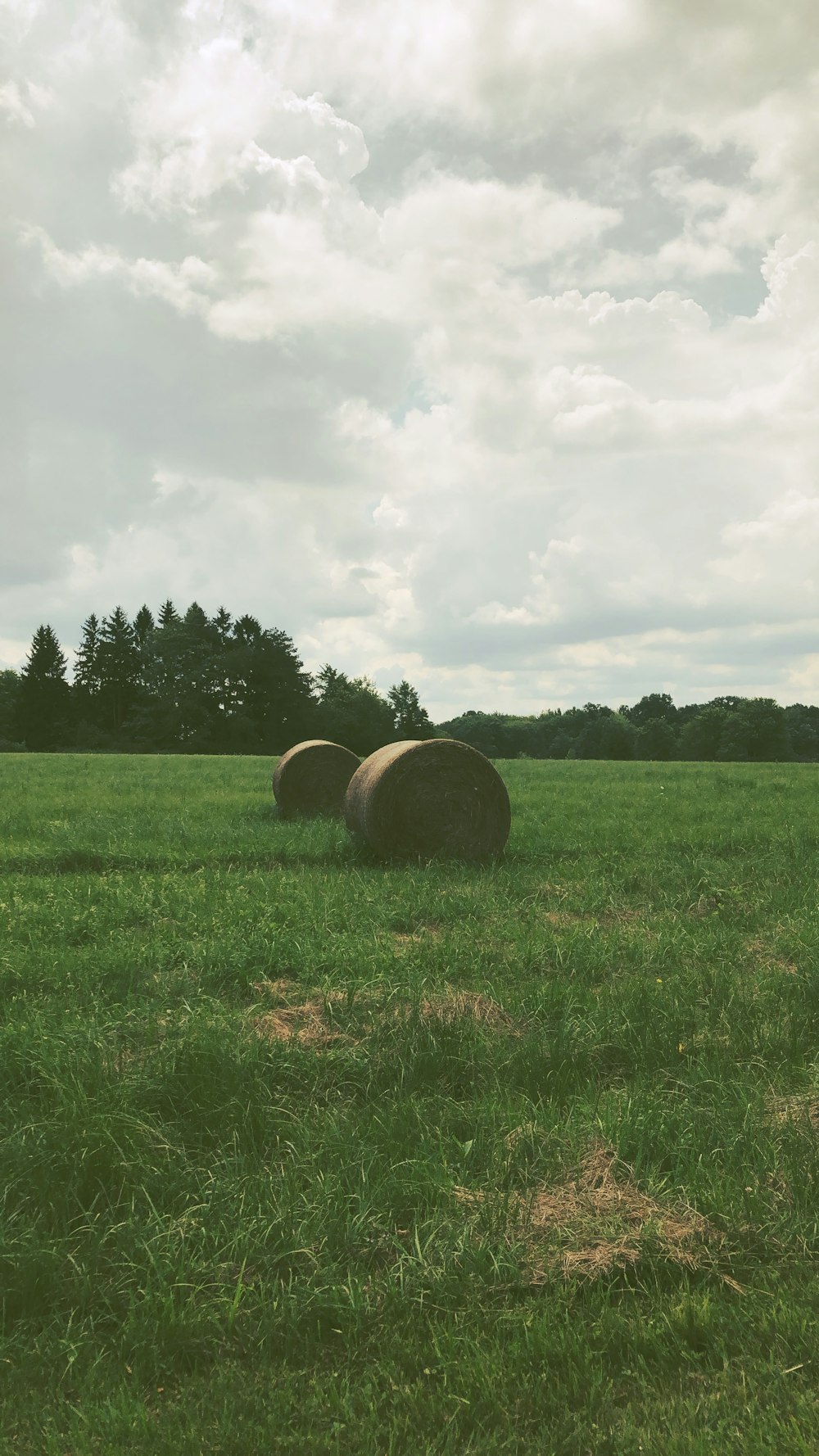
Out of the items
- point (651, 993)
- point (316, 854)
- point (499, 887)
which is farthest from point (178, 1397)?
point (316, 854)

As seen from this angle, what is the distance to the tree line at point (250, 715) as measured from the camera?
3118 inches

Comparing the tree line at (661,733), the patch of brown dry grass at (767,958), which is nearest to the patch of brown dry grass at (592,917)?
the patch of brown dry grass at (767,958)

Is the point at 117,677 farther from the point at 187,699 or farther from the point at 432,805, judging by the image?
the point at 432,805

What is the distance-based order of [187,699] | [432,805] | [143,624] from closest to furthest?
[432,805], [187,699], [143,624]

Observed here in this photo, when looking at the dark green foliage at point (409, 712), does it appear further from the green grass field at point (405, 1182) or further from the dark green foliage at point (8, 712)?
the green grass field at point (405, 1182)

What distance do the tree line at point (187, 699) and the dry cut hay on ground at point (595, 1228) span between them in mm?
74679

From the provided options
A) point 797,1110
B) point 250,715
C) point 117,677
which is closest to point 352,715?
point 250,715

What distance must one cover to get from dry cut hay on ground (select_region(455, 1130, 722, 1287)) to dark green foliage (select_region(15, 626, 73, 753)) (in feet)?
263

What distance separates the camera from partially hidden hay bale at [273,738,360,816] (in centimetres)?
1688

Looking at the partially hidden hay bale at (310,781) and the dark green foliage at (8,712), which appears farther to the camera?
the dark green foliage at (8,712)

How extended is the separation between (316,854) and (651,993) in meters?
6.45

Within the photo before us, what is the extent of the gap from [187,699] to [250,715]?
677 cm

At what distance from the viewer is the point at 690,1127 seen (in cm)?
446

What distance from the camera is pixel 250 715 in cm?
8438
